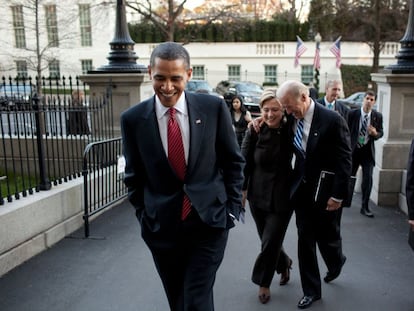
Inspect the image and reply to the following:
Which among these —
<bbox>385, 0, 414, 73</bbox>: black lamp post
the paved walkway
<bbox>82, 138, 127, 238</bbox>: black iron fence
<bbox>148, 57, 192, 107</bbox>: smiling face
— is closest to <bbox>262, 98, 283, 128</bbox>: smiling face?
<bbox>148, 57, 192, 107</bbox>: smiling face

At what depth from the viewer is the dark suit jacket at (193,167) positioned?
254cm

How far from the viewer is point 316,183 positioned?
3.70 metres

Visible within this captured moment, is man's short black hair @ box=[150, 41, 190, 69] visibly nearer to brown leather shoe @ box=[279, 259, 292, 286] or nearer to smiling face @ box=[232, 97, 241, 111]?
brown leather shoe @ box=[279, 259, 292, 286]

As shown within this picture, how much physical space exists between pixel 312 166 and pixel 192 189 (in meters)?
1.51

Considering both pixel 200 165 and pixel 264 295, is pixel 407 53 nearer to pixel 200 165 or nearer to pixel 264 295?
pixel 264 295

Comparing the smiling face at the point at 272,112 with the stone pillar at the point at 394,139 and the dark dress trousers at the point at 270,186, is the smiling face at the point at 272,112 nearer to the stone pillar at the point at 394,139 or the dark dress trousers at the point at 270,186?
the dark dress trousers at the point at 270,186

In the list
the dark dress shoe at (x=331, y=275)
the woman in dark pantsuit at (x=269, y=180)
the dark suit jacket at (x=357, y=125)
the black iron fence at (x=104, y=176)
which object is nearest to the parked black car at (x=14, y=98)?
the black iron fence at (x=104, y=176)

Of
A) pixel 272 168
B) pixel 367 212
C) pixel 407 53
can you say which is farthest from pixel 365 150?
pixel 272 168

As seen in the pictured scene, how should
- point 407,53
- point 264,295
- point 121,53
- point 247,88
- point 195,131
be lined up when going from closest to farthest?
point 195,131 < point 264,295 < point 407,53 < point 121,53 < point 247,88

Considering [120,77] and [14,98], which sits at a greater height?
[120,77]

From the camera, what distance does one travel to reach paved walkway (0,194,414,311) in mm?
3861

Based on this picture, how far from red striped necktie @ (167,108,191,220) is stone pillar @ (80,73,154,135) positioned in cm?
518

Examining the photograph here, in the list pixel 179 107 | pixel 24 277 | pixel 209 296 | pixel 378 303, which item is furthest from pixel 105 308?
pixel 378 303

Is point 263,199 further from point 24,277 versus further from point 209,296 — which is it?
point 24,277
